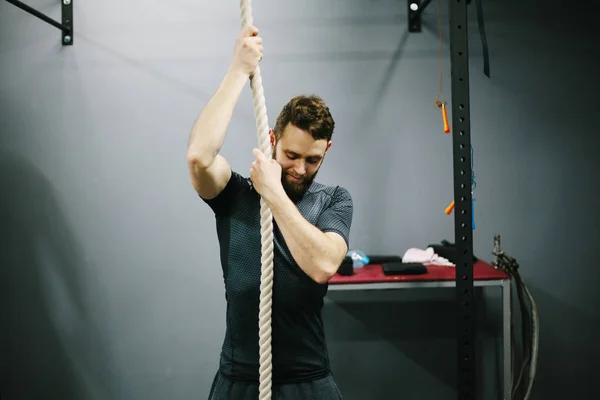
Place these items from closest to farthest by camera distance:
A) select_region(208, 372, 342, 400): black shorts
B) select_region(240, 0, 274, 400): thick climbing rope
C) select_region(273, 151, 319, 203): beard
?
select_region(240, 0, 274, 400): thick climbing rope, select_region(208, 372, 342, 400): black shorts, select_region(273, 151, 319, 203): beard

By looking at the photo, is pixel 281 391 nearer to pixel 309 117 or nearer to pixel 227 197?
pixel 227 197

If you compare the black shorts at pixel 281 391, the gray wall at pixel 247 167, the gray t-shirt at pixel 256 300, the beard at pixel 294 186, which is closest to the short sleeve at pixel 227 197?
the gray t-shirt at pixel 256 300

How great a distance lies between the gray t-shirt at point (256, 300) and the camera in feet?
3.42

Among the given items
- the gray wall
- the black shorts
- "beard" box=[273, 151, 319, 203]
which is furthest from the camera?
the gray wall

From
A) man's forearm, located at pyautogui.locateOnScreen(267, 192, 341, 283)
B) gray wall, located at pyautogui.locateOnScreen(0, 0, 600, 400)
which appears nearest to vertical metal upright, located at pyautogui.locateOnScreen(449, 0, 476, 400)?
man's forearm, located at pyautogui.locateOnScreen(267, 192, 341, 283)

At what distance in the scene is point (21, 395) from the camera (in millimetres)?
2238

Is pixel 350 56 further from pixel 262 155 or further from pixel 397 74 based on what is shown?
pixel 262 155

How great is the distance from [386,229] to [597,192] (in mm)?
1016

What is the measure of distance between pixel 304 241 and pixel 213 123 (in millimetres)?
298

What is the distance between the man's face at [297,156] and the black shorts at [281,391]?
0.44 m

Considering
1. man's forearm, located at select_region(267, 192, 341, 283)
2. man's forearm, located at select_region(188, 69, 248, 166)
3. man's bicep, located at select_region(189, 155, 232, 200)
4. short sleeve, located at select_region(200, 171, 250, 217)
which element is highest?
man's forearm, located at select_region(188, 69, 248, 166)

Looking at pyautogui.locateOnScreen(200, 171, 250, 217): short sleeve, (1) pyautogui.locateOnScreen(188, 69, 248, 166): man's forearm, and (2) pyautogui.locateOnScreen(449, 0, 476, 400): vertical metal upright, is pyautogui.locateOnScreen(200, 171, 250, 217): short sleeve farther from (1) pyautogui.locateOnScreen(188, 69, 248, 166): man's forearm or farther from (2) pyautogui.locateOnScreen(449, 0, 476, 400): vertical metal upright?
(2) pyautogui.locateOnScreen(449, 0, 476, 400): vertical metal upright

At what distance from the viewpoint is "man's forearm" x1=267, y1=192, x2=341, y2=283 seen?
90 centimetres

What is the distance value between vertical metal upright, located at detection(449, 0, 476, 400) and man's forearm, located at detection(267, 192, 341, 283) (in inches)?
18.4
